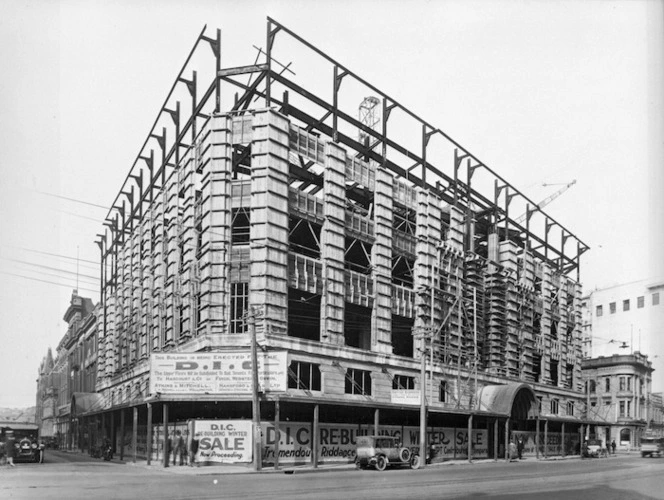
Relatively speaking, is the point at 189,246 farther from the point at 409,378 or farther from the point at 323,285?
the point at 409,378

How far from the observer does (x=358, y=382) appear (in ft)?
155

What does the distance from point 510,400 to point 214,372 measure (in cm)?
2326

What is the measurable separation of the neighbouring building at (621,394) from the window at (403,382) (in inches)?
2276

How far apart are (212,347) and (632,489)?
77.5 ft

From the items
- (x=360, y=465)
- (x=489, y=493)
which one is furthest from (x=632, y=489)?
(x=360, y=465)

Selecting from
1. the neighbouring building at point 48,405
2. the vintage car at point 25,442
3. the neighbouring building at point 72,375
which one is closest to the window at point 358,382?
the vintage car at point 25,442

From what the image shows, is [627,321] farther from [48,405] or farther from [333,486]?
[48,405]

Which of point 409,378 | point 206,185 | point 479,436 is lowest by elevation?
point 479,436

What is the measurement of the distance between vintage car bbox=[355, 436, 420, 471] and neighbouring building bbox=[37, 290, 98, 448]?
39.7m

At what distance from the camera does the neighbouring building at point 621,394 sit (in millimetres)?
102062

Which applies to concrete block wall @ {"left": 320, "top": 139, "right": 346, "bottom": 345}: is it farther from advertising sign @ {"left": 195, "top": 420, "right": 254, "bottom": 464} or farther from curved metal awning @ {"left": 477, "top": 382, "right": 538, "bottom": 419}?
curved metal awning @ {"left": 477, "top": 382, "right": 538, "bottom": 419}

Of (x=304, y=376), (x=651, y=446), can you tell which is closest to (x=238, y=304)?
(x=304, y=376)

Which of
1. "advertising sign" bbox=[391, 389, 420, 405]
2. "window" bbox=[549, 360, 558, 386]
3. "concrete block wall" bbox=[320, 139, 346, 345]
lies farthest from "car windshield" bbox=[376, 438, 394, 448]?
"window" bbox=[549, 360, 558, 386]

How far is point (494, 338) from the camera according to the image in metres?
63.2
